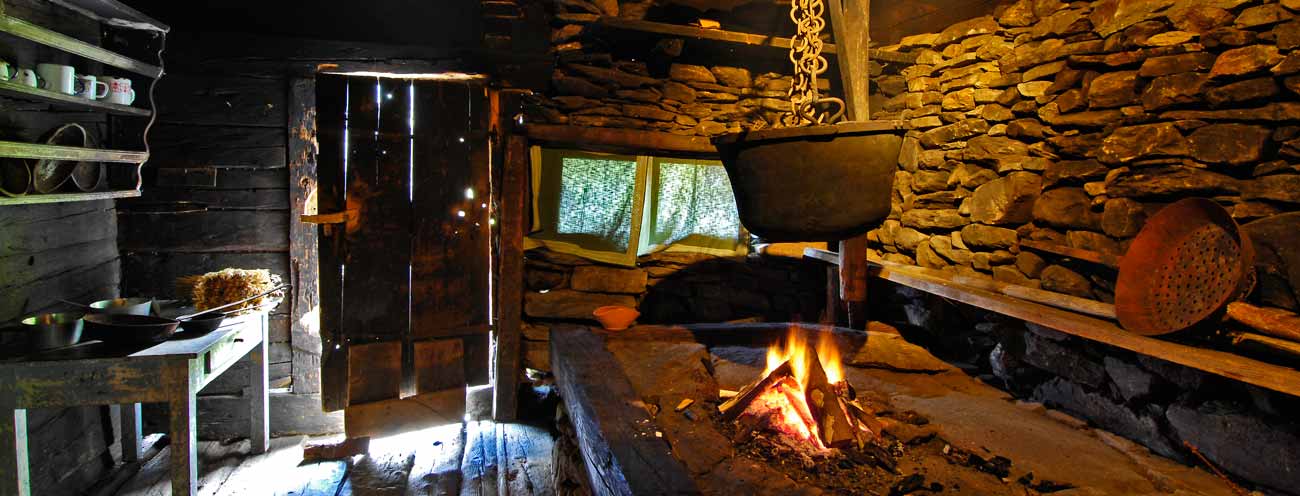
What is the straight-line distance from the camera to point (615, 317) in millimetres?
3629

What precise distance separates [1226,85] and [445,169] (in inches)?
152

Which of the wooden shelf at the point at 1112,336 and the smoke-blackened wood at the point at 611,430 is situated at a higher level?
the wooden shelf at the point at 1112,336

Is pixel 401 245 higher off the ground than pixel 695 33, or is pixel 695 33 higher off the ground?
pixel 695 33

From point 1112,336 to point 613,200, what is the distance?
9.33 feet

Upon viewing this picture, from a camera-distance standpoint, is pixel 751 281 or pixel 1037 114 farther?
pixel 751 281

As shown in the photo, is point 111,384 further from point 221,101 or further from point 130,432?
point 221,101

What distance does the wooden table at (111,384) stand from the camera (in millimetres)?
2205

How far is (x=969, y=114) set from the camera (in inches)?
141

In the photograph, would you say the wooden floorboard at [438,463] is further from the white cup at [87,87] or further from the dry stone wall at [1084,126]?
the dry stone wall at [1084,126]

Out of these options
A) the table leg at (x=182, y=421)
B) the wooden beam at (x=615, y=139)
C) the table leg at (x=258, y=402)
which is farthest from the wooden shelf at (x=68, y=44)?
the wooden beam at (x=615, y=139)

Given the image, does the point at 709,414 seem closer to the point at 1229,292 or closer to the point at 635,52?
the point at 1229,292

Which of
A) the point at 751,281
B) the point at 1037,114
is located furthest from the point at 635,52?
the point at 1037,114

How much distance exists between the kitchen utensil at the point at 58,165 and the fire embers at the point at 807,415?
320 cm

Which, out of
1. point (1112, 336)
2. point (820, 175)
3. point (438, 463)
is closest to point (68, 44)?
point (438, 463)
